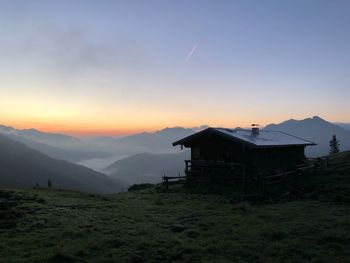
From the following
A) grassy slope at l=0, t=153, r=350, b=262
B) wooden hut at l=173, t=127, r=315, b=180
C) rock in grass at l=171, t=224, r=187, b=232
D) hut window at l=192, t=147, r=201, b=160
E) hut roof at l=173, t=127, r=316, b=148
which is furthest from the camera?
hut window at l=192, t=147, r=201, b=160

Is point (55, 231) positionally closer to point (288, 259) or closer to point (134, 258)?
point (134, 258)

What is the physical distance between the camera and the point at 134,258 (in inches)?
584

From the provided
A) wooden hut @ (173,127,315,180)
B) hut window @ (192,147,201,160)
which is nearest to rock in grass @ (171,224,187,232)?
wooden hut @ (173,127,315,180)

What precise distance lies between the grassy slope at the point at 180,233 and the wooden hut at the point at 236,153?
9836 mm

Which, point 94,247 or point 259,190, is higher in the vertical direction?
point 259,190

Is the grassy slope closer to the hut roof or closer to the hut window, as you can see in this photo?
the hut roof

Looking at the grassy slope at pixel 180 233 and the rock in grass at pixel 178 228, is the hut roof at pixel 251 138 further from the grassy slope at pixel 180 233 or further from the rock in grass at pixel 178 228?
the rock in grass at pixel 178 228

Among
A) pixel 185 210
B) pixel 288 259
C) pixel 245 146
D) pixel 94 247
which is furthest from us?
pixel 245 146

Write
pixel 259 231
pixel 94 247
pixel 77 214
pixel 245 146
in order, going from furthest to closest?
pixel 245 146
pixel 77 214
pixel 259 231
pixel 94 247

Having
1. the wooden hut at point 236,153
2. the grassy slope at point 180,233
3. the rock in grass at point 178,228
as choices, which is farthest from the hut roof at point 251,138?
the rock in grass at point 178,228

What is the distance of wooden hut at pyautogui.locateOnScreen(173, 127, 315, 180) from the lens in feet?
126

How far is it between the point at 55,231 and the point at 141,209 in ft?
26.1

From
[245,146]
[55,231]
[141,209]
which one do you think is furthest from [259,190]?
[55,231]

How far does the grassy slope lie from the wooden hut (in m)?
9.84
